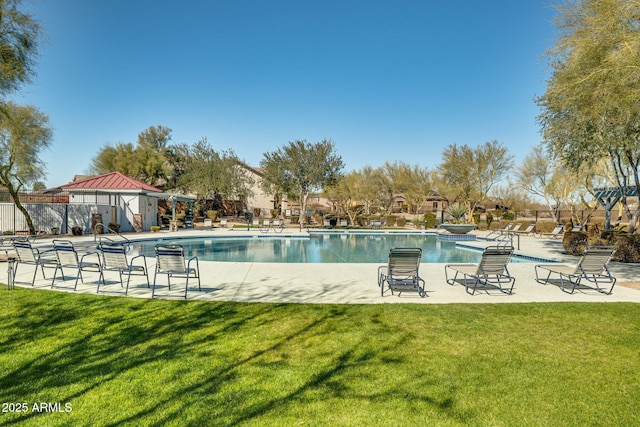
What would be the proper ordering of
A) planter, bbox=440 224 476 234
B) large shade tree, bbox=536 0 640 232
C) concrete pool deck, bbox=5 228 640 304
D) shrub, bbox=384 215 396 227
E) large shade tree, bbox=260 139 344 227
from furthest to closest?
1. shrub, bbox=384 215 396 227
2. large shade tree, bbox=260 139 344 227
3. planter, bbox=440 224 476 234
4. large shade tree, bbox=536 0 640 232
5. concrete pool deck, bbox=5 228 640 304

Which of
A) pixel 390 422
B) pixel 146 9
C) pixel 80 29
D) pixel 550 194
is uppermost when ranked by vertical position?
pixel 146 9

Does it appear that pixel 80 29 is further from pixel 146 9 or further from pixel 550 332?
pixel 550 332

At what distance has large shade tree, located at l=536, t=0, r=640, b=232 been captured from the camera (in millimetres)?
7707

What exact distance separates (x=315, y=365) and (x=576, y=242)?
14725 mm

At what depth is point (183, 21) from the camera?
16.8 metres

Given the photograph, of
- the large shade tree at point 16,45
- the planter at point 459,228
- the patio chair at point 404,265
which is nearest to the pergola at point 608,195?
the planter at point 459,228

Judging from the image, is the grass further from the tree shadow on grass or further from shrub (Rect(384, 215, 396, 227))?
shrub (Rect(384, 215, 396, 227))

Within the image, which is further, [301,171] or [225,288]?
[301,171]

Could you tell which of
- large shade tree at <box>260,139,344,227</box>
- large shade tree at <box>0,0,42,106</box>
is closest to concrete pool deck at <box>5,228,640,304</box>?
large shade tree at <box>0,0,42,106</box>

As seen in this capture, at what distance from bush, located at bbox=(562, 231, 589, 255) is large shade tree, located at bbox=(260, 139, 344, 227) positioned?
18.8 m

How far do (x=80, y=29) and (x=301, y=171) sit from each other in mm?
18201

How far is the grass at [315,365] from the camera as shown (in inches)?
112

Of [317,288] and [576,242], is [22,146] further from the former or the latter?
[576,242]

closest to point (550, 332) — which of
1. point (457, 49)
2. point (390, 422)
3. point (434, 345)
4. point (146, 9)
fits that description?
point (434, 345)
